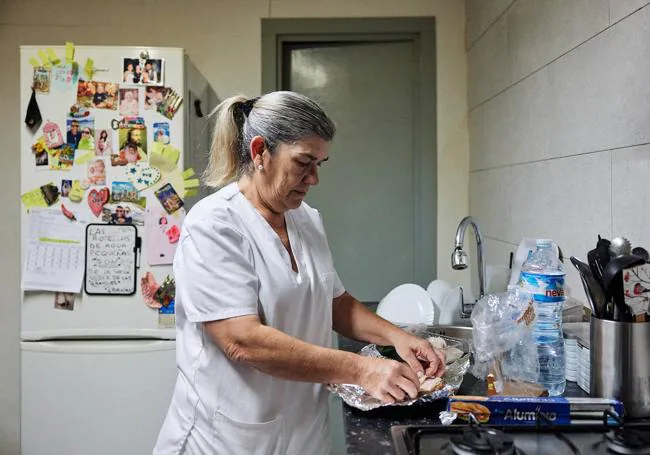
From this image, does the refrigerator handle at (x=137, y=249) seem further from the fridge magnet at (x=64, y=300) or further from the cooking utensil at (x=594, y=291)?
the cooking utensil at (x=594, y=291)

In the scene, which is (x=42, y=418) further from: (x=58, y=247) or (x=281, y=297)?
(x=281, y=297)

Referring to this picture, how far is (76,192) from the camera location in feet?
6.45

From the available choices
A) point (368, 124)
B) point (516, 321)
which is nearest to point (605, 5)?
point (516, 321)

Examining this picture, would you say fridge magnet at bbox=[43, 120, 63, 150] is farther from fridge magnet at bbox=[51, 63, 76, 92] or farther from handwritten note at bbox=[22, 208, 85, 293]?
handwritten note at bbox=[22, 208, 85, 293]

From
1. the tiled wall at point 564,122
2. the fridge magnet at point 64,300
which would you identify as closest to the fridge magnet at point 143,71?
the fridge magnet at point 64,300

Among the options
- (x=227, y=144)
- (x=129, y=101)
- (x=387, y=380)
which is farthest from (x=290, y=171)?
(x=129, y=101)

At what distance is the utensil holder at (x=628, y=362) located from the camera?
3.16ft

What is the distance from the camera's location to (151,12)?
2.58m

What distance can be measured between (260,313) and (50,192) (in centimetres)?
121

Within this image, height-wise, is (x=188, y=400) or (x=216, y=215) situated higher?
(x=216, y=215)

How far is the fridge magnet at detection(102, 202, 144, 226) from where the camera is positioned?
1.97 meters

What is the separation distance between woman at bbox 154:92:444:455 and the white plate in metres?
0.52

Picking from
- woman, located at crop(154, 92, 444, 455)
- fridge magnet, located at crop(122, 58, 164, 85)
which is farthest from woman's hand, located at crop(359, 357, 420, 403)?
fridge magnet, located at crop(122, 58, 164, 85)

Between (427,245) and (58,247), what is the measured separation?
1.52m
